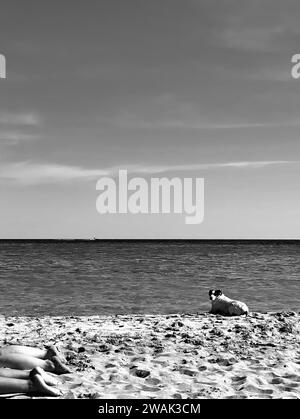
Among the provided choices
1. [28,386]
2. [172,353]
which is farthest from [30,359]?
[172,353]

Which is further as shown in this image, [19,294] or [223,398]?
[19,294]

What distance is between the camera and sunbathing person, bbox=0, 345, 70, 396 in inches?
238

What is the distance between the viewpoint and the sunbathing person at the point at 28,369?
6035 mm

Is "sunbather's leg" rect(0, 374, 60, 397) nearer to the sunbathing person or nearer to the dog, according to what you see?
the sunbathing person

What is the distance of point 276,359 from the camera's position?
790 cm

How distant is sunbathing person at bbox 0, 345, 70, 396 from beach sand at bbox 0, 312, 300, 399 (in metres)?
0.15

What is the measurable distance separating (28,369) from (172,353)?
265cm

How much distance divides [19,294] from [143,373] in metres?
12.5

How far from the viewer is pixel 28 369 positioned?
671cm

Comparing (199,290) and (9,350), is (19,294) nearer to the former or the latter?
(199,290)

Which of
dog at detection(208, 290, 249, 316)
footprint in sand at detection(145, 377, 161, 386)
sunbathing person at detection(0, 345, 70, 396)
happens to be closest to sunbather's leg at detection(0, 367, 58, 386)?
sunbathing person at detection(0, 345, 70, 396)
